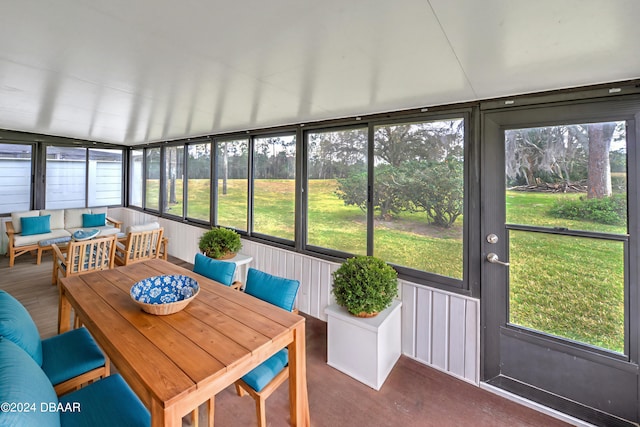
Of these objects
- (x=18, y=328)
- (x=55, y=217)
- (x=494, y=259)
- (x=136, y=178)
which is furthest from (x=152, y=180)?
(x=494, y=259)

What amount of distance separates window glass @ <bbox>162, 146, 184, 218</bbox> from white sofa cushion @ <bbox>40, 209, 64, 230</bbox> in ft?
6.55

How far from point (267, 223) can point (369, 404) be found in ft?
8.28

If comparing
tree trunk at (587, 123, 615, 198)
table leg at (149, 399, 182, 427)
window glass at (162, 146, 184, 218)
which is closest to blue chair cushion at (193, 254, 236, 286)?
table leg at (149, 399, 182, 427)

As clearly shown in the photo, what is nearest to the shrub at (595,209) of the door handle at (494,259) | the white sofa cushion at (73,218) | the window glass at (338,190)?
the door handle at (494,259)

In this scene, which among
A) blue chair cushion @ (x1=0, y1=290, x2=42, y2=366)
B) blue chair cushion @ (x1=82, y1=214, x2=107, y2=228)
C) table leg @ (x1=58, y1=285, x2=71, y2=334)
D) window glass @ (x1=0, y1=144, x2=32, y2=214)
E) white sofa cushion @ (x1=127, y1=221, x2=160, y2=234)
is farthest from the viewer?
blue chair cushion @ (x1=82, y1=214, x2=107, y2=228)

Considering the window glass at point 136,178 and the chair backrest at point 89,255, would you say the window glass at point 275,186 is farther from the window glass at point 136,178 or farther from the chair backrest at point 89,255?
the window glass at point 136,178

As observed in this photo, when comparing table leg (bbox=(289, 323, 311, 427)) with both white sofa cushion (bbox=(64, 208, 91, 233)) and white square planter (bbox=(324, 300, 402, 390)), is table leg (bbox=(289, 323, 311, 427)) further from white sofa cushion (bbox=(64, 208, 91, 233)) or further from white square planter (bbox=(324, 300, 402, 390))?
white sofa cushion (bbox=(64, 208, 91, 233))

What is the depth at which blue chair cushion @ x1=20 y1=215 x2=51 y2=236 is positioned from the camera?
195 inches

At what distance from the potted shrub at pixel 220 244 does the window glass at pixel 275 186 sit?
57cm

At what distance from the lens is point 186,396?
1041 mm

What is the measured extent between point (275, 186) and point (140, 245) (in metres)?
2.23

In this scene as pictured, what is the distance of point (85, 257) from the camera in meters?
3.49

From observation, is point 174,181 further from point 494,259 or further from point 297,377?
point 494,259

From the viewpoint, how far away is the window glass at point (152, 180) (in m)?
5.90
